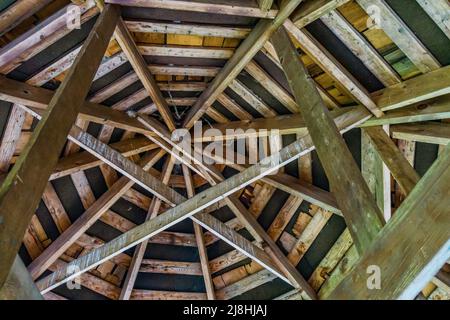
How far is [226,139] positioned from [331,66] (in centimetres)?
170

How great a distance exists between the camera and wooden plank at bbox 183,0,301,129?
8.38 ft

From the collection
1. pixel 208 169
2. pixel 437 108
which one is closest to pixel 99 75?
pixel 208 169

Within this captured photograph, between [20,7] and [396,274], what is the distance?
266 centimetres

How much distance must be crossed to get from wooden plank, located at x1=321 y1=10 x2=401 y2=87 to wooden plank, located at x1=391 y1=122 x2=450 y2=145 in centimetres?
43

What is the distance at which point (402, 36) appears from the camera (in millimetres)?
2504

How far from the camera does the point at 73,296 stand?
4578 mm

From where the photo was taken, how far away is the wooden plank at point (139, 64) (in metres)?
2.69

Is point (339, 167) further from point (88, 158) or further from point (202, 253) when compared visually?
point (202, 253)

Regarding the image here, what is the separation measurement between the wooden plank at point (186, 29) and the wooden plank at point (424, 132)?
1578 millimetres

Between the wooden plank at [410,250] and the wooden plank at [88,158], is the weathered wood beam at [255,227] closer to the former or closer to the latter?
the wooden plank at [88,158]

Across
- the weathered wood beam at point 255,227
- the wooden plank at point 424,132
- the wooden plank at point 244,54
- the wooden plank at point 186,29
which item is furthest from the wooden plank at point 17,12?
the wooden plank at point 424,132

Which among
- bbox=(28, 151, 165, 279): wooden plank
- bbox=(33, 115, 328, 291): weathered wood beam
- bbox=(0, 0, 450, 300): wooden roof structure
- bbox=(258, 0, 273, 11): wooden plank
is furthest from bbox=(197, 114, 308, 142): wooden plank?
bbox=(258, 0, 273, 11): wooden plank

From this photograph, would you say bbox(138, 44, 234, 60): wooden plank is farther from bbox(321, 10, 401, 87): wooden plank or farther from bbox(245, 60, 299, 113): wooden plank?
bbox(321, 10, 401, 87): wooden plank

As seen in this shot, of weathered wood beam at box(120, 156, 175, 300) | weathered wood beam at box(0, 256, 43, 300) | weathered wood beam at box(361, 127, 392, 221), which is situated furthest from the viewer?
weathered wood beam at box(120, 156, 175, 300)
